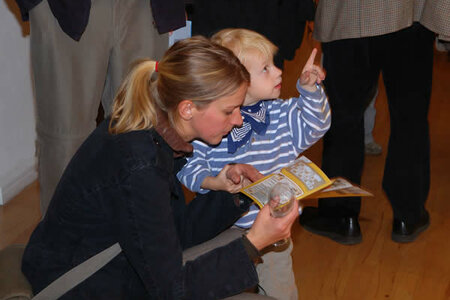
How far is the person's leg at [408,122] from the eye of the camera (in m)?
2.54

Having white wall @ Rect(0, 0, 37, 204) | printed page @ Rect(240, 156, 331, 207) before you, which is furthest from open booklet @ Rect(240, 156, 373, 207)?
white wall @ Rect(0, 0, 37, 204)

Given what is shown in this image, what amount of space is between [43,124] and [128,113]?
41.3 inches

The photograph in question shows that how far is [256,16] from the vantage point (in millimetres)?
2652

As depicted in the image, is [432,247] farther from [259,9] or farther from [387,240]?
[259,9]

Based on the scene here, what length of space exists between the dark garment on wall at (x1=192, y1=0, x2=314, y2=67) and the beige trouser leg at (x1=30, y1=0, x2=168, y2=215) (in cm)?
19

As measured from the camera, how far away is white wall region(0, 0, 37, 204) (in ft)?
10.2

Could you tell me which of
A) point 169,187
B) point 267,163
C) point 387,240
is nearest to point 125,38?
point 267,163

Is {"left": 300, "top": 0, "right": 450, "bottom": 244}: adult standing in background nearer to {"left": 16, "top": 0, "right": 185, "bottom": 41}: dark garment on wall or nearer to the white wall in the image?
{"left": 16, "top": 0, "right": 185, "bottom": 41}: dark garment on wall

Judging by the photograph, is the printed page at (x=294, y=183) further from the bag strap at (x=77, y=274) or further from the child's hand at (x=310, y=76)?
the bag strap at (x=77, y=274)

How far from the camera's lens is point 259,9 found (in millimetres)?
2650

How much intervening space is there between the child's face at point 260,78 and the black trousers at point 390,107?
71 cm

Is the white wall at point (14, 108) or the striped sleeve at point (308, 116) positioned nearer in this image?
the striped sleeve at point (308, 116)

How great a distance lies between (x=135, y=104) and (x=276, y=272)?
31.6 inches

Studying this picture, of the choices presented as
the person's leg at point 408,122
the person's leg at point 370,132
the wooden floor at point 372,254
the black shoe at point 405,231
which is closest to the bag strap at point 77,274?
the wooden floor at point 372,254
